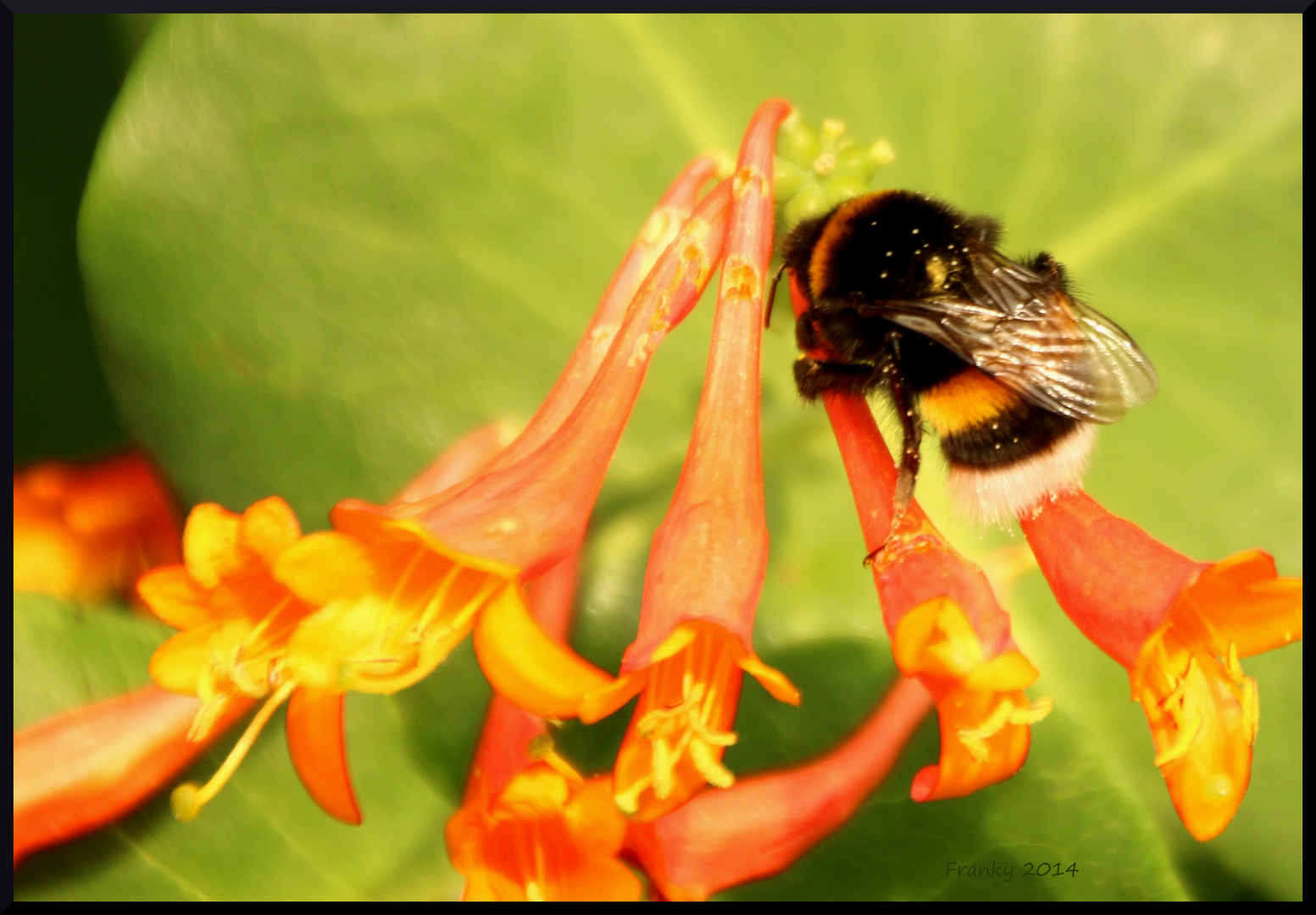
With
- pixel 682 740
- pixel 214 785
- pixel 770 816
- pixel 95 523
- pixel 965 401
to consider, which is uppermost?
pixel 965 401

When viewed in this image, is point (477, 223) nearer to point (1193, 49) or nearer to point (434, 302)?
point (434, 302)

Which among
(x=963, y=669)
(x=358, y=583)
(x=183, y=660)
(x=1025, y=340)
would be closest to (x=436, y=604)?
(x=358, y=583)

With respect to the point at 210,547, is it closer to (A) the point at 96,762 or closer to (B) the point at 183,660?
(B) the point at 183,660

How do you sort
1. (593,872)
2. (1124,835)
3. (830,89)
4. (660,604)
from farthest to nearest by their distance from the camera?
(830,89) < (1124,835) < (593,872) < (660,604)

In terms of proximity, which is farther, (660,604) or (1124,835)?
(1124,835)

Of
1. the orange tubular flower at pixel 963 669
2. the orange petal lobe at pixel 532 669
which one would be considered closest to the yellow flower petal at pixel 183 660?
the orange petal lobe at pixel 532 669
